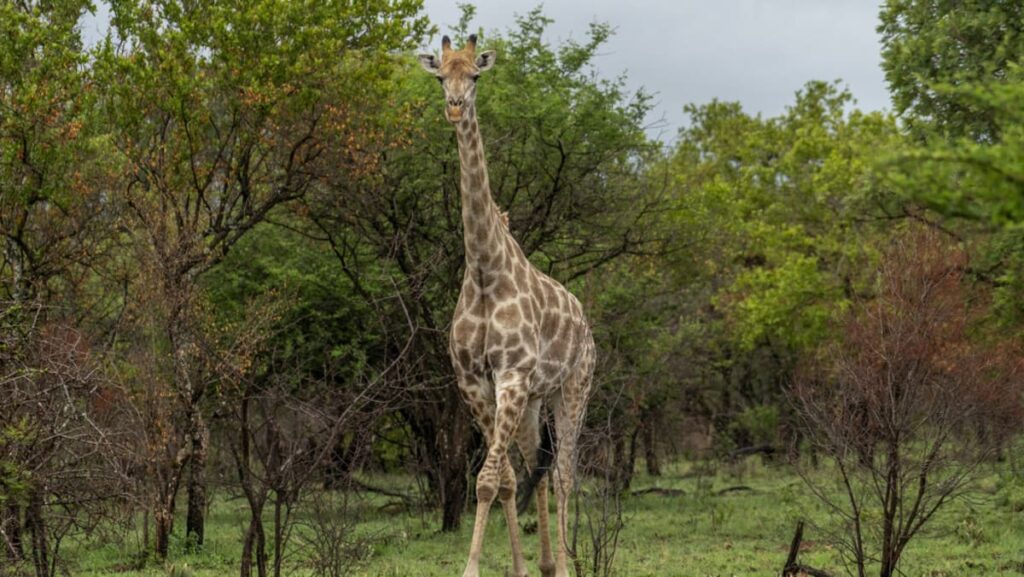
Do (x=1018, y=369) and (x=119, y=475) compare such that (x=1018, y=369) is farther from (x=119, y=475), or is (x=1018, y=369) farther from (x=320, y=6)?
(x=119, y=475)

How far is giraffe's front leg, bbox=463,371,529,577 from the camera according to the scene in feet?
33.7

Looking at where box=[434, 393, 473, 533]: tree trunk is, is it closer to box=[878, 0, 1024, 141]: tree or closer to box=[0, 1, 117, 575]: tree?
box=[0, 1, 117, 575]: tree

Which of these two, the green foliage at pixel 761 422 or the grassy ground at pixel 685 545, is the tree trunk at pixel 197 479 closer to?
the grassy ground at pixel 685 545

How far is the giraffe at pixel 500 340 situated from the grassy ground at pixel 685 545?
99.5 inches

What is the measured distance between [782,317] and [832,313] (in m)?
1.99

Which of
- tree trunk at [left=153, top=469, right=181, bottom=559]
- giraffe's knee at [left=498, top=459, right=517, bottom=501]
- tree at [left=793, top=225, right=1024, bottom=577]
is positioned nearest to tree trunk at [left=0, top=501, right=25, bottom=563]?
tree trunk at [left=153, top=469, right=181, bottom=559]

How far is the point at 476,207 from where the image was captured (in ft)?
37.2

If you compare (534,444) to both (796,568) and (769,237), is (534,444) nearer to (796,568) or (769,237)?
(796,568)

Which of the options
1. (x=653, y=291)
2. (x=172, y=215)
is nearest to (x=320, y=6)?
(x=172, y=215)

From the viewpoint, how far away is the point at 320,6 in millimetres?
17172

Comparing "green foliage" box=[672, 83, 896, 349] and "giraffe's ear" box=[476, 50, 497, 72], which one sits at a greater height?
"green foliage" box=[672, 83, 896, 349]

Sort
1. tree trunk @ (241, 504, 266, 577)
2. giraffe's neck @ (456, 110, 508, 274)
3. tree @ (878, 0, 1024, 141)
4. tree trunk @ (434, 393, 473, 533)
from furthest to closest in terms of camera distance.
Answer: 1. tree trunk @ (434, 393, 473, 533)
2. tree @ (878, 0, 1024, 141)
3. giraffe's neck @ (456, 110, 508, 274)
4. tree trunk @ (241, 504, 266, 577)

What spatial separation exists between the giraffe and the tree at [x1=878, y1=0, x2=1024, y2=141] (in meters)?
7.99

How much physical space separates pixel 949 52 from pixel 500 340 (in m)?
10.6
